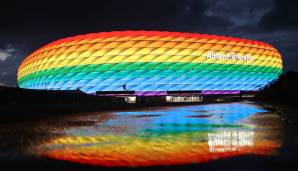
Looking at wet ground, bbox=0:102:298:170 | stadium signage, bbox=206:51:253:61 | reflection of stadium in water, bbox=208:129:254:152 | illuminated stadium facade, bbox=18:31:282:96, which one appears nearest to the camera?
wet ground, bbox=0:102:298:170

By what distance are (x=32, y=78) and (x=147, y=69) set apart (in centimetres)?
2734

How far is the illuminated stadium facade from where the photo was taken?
56906mm

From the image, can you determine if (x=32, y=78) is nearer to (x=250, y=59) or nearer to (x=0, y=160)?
(x=250, y=59)

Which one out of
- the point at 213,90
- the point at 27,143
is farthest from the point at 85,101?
the point at 213,90

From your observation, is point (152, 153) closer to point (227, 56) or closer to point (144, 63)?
point (144, 63)

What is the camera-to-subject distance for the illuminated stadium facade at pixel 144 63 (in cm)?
5691

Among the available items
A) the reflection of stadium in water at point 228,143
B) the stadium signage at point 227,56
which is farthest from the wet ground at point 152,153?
the stadium signage at point 227,56

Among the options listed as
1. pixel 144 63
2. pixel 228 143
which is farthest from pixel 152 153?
pixel 144 63

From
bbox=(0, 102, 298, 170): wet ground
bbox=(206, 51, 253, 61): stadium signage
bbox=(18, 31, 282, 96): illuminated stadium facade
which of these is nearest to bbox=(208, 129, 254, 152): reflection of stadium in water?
bbox=(0, 102, 298, 170): wet ground

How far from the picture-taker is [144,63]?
2245 inches

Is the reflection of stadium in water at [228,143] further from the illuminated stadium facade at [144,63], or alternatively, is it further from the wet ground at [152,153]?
the illuminated stadium facade at [144,63]

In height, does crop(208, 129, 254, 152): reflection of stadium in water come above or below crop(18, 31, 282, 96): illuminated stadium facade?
below

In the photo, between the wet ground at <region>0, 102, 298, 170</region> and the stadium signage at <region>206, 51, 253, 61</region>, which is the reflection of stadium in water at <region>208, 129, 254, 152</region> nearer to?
the wet ground at <region>0, 102, 298, 170</region>

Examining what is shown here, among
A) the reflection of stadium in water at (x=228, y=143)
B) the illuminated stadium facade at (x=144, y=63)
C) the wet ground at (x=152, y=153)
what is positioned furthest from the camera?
the illuminated stadium facade at (x=144, y=63)
